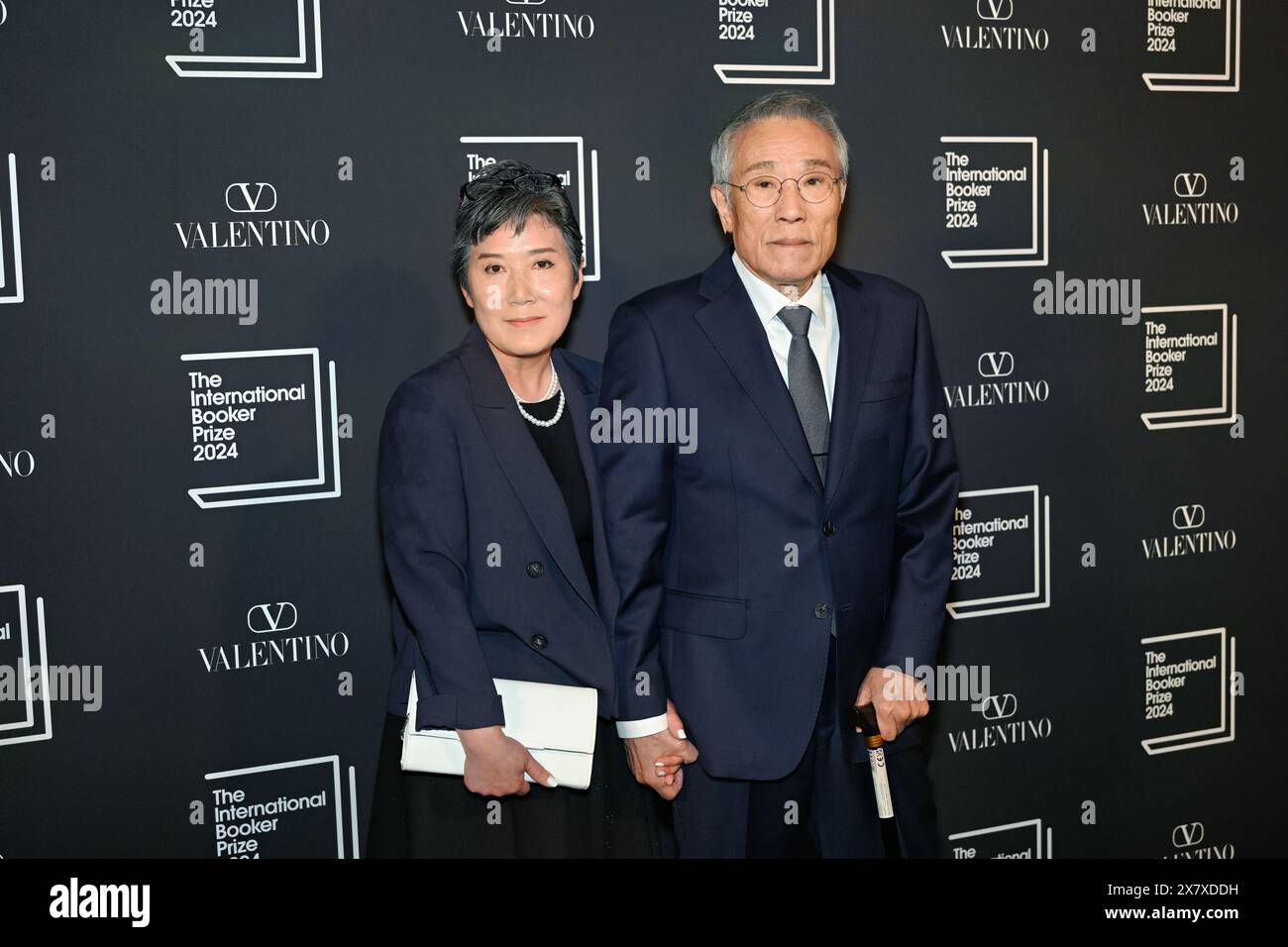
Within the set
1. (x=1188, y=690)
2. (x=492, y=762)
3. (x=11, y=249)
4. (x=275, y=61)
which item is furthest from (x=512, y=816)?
(x=1188, y=690)

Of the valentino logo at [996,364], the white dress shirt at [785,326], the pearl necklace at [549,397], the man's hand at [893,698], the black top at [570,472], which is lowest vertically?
the man's hand at [893,698]

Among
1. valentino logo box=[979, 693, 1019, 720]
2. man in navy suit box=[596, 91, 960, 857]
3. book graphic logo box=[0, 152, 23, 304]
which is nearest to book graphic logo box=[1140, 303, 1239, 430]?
valentino logo box=[979, 693, 1019, 720]

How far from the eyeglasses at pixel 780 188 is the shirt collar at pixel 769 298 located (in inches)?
5.5

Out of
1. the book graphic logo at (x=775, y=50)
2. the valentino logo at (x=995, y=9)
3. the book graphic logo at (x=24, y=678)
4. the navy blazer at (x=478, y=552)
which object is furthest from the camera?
the valentino logo at (x=995, y=9)

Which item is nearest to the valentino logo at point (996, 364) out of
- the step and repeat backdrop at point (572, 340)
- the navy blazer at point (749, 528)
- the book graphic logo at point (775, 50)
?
the step and repeat backdrop at point (572, 340)

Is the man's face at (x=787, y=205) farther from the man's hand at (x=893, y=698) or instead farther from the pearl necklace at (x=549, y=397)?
the man's hand at (x=893, y=698)

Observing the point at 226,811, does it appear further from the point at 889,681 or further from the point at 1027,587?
the point at 1027,587

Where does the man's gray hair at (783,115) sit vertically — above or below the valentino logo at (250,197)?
above

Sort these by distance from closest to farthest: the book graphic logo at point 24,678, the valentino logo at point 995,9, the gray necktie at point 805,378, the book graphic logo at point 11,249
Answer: the gray necktie at point 805,378 → the book graphic logo at point 11,249 → the book graphic logo at point 24,678 → the valentino logo at point 995,9

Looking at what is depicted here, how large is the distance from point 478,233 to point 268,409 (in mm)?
772

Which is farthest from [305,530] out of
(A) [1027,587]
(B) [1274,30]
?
(B) [1274,30]

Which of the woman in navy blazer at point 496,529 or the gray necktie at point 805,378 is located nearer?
the woman in navy blazer at point 496,529

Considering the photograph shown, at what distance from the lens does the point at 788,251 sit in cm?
242

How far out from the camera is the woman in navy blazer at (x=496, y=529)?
2.37 metres
